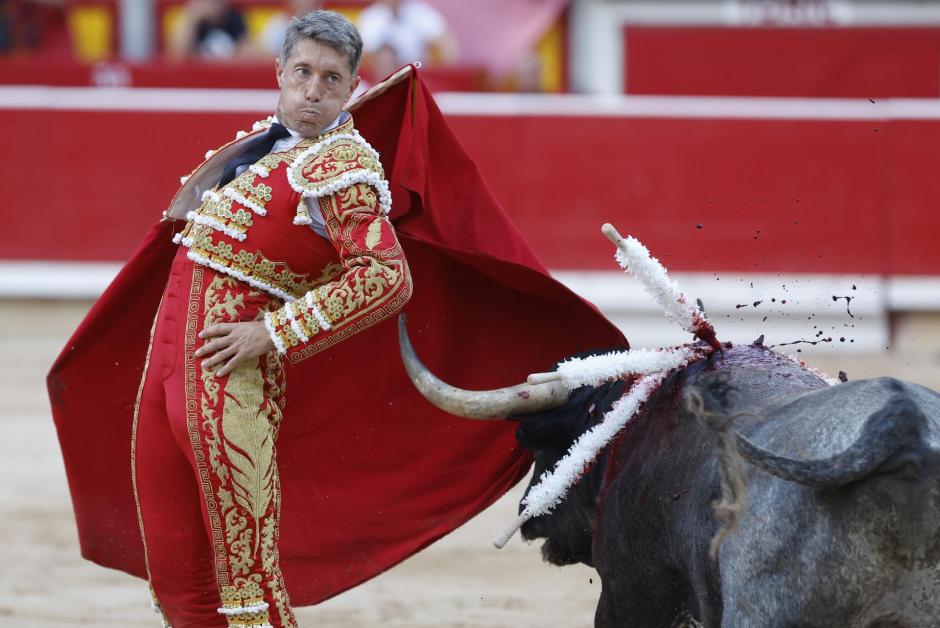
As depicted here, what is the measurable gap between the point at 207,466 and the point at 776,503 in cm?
99

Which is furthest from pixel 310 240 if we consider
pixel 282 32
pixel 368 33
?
pixel 282 32

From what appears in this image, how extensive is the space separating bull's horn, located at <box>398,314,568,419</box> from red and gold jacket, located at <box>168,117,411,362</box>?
0.75ft

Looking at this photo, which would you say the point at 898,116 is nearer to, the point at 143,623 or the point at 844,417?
the point at 143,623

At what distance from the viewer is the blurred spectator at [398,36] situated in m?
8.76

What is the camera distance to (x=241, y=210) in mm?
2652

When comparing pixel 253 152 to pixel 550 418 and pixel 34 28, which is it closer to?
pixel 550 418

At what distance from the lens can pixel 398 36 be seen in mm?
9094

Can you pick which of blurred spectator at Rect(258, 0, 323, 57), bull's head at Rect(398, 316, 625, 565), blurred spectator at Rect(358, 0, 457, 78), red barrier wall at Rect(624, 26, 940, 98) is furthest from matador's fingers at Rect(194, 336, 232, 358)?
red barrier wall at Rect(624, 26, 940, 98)

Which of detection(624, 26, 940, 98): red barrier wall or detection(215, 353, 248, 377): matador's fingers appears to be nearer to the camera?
detection(215, 353, 248, 377): matador's fingers

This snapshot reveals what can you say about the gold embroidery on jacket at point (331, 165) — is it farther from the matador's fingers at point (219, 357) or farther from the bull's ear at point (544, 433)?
the bull's ear at point (544, 433)

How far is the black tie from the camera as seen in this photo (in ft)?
8.94

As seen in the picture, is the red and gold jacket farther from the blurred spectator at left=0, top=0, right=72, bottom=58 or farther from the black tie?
the blurred spectator at left=0, top=0, right=72, bottom=58

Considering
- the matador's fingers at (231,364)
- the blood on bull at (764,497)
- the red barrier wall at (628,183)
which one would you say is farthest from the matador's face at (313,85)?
the red barrier wall at (628,183)

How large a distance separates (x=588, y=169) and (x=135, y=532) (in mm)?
5364
